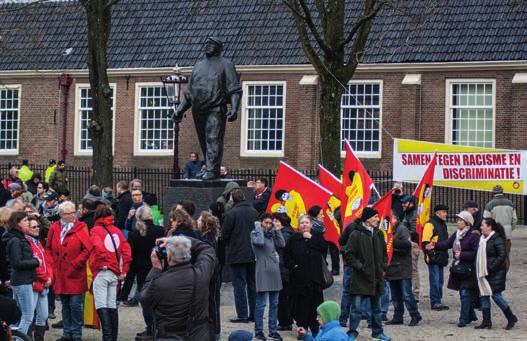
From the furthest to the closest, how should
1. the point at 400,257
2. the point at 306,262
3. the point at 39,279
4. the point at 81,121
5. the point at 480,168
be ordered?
1. the point at 81,121
2. the point at 480,168
3. the point at 400,257
4. the point at 306,262
5. the point at 39,279

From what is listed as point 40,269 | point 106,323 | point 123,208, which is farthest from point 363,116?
point 40,269

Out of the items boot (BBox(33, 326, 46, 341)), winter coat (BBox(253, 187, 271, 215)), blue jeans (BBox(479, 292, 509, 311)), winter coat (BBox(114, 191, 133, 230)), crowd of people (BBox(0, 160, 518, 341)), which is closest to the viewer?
crowd of people (BBox(0, 160, 518, 341))

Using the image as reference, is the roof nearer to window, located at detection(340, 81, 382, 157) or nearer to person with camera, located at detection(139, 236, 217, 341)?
window, located at detection(340, 81, 382, 157)

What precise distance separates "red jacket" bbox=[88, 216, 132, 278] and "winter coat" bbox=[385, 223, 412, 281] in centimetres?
401

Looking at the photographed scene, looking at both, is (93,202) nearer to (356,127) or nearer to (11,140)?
(356,127)

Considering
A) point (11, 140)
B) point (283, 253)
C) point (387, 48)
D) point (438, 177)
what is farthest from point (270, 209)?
point (11, 140)

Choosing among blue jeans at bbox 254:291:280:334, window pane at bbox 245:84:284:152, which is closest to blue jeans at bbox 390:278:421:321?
blue jeans at bbox 254:291:280:334

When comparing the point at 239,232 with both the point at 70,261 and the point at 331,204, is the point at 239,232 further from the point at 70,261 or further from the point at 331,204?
the point at 331,204

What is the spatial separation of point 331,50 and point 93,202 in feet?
28.0

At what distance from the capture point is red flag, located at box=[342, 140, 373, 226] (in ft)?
52.1

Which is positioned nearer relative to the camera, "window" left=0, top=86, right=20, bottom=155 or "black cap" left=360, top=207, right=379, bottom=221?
"black cap" left=360, top=207, right=379, bottom=221

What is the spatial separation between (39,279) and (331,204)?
6.53 meters

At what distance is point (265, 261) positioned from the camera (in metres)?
14.8

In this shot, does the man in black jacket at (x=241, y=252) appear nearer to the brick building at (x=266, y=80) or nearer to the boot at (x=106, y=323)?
the boot at (x=106, y=323)
